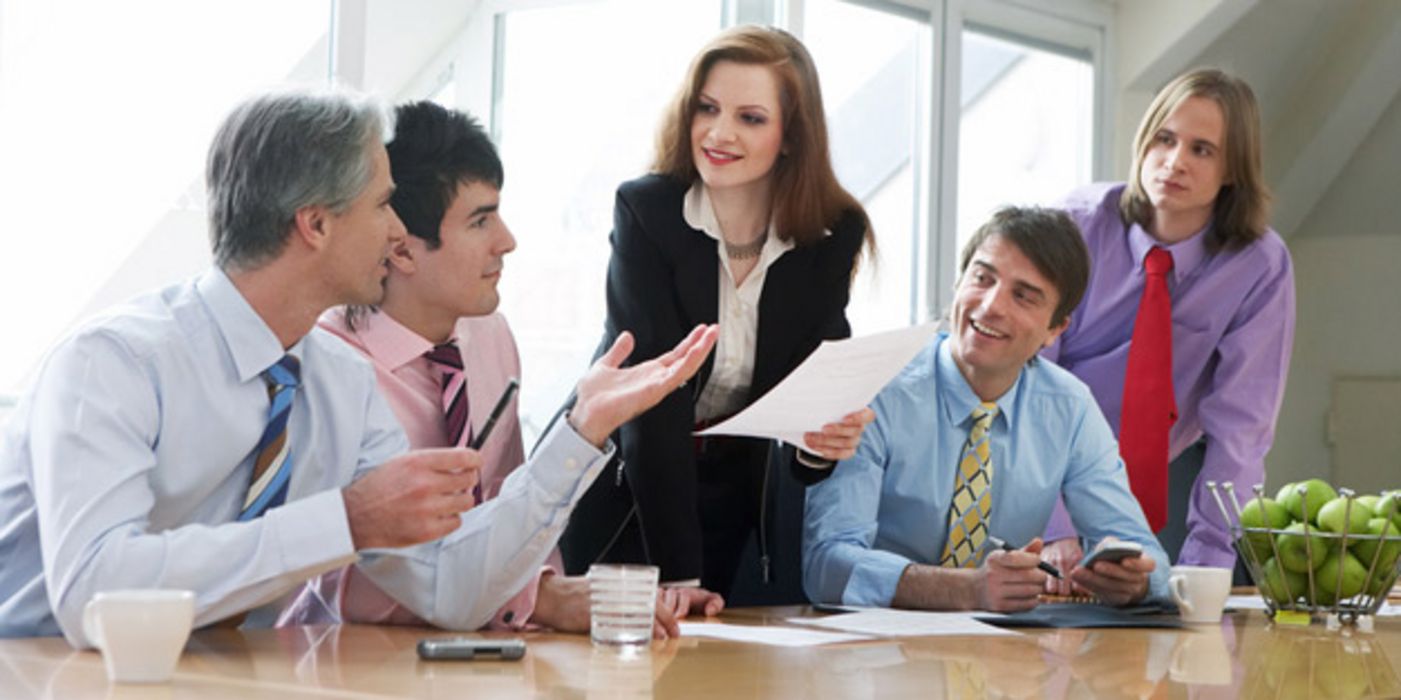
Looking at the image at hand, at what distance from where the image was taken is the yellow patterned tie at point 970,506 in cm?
270

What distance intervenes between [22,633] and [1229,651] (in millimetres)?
1378

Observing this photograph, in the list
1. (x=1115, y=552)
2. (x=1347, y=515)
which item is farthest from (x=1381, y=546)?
(x=1115, y=552)

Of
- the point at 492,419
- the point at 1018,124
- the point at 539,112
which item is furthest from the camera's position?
the point at 1018,124

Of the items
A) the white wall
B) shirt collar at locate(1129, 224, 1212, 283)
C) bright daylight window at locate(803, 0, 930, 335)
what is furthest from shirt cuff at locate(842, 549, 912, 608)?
the white wall

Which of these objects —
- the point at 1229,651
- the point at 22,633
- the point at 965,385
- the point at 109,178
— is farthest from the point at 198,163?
the point at 1229,651

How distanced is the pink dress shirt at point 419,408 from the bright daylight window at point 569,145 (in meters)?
1.94

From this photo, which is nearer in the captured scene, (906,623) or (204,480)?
(204,480)

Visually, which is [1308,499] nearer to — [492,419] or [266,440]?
[492,419]

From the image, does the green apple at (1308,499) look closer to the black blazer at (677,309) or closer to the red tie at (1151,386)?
the black blazer at (677,309)

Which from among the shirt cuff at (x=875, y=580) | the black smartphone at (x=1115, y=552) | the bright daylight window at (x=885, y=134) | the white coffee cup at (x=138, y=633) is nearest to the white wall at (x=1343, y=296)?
the bright daylight window at (x=885, y=134)

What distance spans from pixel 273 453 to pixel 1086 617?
1.11 m

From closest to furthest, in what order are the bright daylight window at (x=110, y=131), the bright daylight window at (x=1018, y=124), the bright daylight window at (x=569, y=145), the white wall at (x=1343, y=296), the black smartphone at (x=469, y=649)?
the black smartphone at (x=469, y=649) → the bright daylight window at (x=110, y=131) → the bright daylight window at (x=569, y=145) → the bright daylight window at (x=1018, y=124) → the white wall at (x=1343, y=296)

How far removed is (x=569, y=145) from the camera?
15.2 feet

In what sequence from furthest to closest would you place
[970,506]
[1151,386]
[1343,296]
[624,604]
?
1. [1343,296]
2. [1151,386]
3. [970,506]
4. [624,604]
